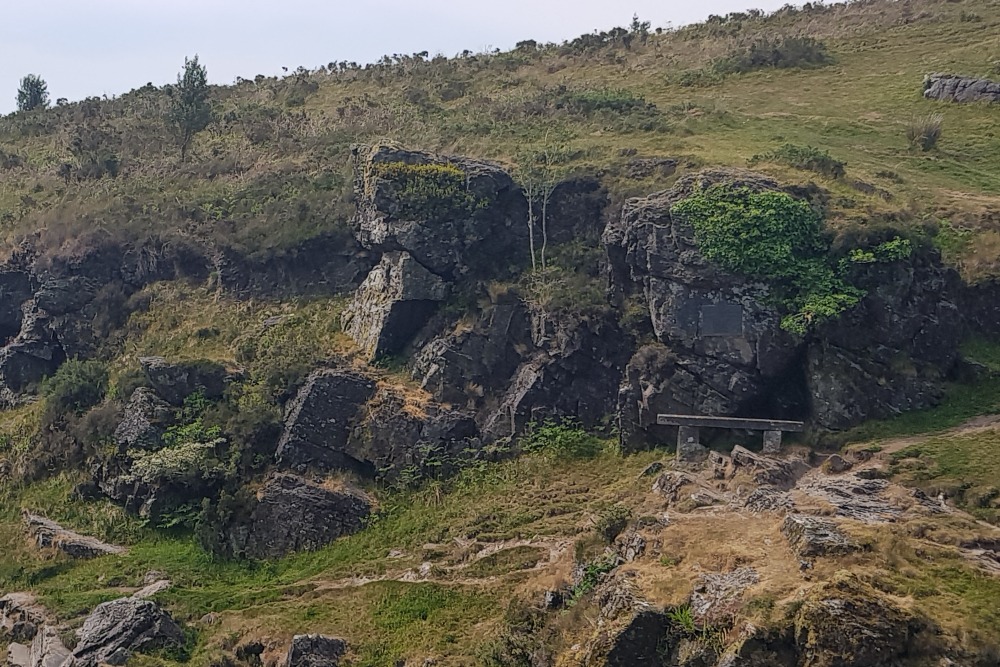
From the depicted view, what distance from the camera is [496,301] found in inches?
1054

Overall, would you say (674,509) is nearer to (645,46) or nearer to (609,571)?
(609,571)

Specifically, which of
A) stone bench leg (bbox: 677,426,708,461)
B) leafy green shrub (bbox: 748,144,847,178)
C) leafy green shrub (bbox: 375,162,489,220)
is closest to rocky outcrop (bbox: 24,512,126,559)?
leafy green shrub (bbox: 375,162,489,220)

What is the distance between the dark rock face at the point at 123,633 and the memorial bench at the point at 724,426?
11808 millimetres

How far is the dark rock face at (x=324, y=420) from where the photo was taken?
80.9 feet

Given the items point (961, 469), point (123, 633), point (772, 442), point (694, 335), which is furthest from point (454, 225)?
point (961, 469)

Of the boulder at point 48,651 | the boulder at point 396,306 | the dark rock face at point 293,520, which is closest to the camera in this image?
the boulder at point 48,651

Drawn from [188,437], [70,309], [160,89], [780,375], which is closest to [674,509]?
[780,375]

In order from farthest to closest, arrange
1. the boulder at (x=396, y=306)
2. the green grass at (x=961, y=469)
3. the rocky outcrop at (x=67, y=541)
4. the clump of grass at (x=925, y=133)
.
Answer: the clump of grass at (x=925, y=133) < the boulder at (x=396, y=306) < the rocky outcrop at (x=67, y=541) < the green grass at (x=961, y=469)

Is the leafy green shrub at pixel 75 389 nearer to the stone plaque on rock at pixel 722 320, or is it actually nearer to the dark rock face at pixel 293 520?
the dark rock face at pixel 293 520

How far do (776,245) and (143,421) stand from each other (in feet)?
57.7

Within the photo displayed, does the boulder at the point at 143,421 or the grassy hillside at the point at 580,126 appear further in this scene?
the grassy hillside at the point at 580,126

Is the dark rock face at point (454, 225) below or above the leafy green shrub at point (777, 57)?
below

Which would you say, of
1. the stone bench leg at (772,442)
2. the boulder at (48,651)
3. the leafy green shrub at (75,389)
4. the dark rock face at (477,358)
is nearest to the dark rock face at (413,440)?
the dark rock face at (477,358)

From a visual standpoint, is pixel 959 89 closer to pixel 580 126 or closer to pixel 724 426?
pixel 580 126
